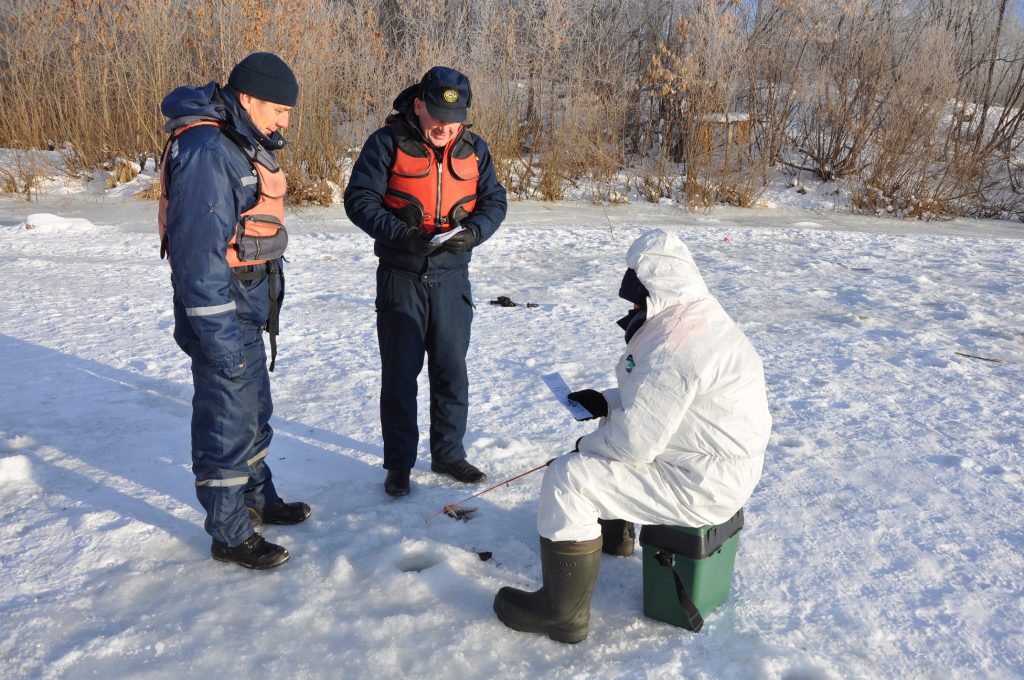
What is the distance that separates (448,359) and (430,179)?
79cm

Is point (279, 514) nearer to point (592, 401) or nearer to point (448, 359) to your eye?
point (448, 359)

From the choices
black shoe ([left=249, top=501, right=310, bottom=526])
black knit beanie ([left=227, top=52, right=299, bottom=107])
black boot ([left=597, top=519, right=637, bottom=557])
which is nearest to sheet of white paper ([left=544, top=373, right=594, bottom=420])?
black boot ([left=597, top=519, right=637, bottom=557])

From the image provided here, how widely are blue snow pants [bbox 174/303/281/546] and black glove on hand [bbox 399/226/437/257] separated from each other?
2.32 ft

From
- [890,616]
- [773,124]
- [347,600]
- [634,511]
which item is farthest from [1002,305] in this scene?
[773,124]

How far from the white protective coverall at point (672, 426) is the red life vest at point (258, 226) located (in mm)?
1349

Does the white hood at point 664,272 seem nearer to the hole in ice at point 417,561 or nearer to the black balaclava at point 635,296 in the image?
the black balaclava at point 635,296

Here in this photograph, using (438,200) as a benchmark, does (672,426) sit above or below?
below

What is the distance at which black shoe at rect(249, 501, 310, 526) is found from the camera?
342cm

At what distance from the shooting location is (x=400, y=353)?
3613 millimetres

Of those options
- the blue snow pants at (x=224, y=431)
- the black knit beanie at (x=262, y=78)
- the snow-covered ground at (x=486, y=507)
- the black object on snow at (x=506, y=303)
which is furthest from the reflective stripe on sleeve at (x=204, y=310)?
the black object on snow at (x=506, y=303)

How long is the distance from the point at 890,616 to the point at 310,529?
221 cm

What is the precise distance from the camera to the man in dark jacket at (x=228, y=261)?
9.02ft

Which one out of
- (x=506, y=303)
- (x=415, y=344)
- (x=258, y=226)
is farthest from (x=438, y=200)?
(x=506, y=303)

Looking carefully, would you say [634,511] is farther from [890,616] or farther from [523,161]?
[523,161]
